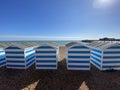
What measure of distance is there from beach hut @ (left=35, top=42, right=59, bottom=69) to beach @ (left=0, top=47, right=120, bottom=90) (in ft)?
1.58

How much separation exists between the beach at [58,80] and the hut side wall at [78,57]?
0.43 metres

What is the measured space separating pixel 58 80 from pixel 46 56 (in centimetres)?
217

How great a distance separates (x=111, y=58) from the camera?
7883mm

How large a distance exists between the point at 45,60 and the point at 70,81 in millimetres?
2631

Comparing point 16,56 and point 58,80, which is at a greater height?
point 16,56

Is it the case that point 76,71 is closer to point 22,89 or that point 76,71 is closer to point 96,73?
point 96,73

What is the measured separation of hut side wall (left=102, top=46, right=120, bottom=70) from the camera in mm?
7734

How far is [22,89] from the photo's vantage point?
5562 mm

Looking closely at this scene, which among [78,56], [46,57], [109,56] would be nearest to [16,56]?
[46,57]

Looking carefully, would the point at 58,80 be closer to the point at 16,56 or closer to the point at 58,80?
the point at 58,80

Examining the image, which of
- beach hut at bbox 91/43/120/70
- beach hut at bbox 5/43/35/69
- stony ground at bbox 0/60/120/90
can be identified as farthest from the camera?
beach hut at bbox 5/43/35/69

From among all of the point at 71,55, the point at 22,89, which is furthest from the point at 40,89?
the point at 71,55

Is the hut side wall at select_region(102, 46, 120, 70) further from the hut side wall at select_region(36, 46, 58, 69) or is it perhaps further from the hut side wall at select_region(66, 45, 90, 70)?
the hut side wall at select_region(36, 46, 58, 69)

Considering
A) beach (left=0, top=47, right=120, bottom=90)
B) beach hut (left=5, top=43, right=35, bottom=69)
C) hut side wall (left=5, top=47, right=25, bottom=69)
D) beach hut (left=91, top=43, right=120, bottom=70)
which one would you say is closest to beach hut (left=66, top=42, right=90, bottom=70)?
beach (left=0, top=47, right=120, bottom=90)
